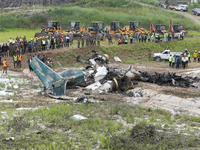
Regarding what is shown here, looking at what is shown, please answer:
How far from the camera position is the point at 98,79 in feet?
58.0

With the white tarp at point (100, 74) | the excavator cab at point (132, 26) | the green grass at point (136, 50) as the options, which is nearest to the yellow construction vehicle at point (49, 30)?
the green grass at point (136, 50)

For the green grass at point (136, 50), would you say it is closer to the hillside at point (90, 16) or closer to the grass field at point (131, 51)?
the grass field at point (131, 51)

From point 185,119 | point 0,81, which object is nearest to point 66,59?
point 0,81

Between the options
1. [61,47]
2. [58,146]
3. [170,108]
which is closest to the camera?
[58,146]

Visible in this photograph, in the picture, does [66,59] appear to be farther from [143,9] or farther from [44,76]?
[143,9]

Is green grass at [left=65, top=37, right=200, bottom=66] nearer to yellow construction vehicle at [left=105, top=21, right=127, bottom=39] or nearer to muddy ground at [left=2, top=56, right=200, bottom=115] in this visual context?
yellow construction vehicle at [left=105, top=21, right=127, bottom=39]

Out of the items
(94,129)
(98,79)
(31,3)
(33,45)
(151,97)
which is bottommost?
(151,97)

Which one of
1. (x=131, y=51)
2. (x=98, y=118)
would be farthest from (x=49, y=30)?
(x=98, y=118)

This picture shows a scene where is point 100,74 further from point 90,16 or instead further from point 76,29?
point 90,16

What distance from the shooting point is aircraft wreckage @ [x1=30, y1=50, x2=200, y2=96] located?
1527 centimetres

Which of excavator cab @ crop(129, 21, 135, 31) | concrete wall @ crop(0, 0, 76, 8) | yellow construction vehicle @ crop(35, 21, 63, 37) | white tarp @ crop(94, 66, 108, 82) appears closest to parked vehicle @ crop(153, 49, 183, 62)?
excavator cab @ crop(129, 21, 135, 31)

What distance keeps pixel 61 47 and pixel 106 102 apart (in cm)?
1751

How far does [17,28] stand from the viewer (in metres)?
52.8

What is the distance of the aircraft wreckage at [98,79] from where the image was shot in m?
15.3
